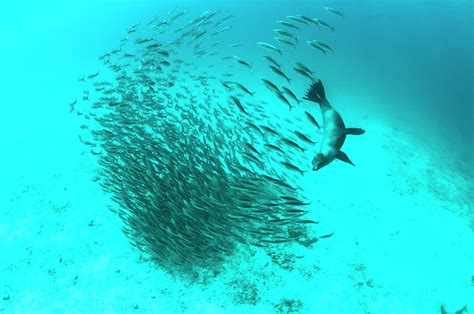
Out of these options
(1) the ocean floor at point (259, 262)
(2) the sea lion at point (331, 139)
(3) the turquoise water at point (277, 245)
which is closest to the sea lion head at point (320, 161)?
(2) the sea lion at point (331, 139)

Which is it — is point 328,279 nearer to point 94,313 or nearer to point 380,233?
point 380,233

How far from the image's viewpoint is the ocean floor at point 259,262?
24.1 ft

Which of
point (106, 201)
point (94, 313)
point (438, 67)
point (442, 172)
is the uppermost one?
point (106, 201)

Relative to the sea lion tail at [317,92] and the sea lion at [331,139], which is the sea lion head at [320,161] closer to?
the sea lion at [331,139]

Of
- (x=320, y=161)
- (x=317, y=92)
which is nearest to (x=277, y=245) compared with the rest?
(x=320, y=161)

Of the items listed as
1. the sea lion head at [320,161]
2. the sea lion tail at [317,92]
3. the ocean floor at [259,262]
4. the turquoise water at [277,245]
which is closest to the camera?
the sea lion head at [320,161]

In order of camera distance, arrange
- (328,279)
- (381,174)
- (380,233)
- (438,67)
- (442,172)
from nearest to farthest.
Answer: (328,279) < (380,233) < (381,174) < (442,172) < (438,67)

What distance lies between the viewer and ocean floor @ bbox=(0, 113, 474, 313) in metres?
7.33

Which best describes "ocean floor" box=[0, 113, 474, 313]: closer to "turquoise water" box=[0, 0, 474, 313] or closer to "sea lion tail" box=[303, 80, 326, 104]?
"turquoise water" box=[0, 0, 474, 313]

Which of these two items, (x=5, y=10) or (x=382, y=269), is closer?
(x=382, y=269)

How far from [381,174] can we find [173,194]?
11243mm

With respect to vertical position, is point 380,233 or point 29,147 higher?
point 29,147

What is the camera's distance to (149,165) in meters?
7.06

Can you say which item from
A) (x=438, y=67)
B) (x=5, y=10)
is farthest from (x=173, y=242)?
(x=5, y=10)
